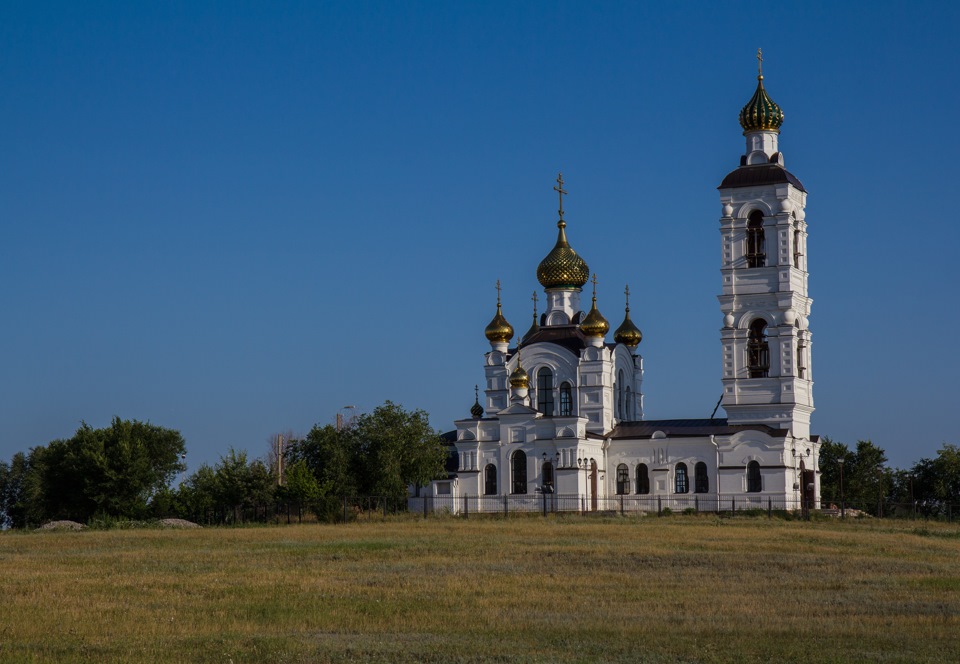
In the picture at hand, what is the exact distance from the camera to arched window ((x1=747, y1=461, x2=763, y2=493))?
2447 inches

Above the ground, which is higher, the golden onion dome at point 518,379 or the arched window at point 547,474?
the golden onion dome at point 518,379

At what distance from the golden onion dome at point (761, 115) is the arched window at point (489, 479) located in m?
19.7

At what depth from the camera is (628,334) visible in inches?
2876

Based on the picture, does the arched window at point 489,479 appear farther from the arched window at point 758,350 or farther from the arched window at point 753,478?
the arched window at point 758,350

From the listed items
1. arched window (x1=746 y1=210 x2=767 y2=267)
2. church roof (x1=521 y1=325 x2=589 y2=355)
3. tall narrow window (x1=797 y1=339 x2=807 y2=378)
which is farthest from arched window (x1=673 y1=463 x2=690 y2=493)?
arched window (x1=746 y1=210 x2=767 y2=267)

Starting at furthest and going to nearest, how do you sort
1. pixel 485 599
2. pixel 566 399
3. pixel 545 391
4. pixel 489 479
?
pixel 545 391
pixel 566 399
pixel 489 479
pixel 485 599

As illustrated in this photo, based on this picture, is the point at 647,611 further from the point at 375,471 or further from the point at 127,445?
the point at 375,471

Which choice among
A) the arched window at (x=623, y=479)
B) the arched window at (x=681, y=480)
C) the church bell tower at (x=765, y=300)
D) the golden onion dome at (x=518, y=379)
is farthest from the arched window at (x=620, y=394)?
the church bell tower at (x=765, y=300)

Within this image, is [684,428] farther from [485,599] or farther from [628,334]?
[485,599]

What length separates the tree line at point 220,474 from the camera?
199 feet

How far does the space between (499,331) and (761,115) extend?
16.9 m

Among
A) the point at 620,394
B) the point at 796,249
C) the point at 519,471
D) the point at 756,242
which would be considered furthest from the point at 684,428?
the point at 796,249

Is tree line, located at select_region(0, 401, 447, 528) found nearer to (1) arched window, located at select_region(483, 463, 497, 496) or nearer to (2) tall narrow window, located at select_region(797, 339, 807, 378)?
(1) arched window, located at select_region(483, 463, 497, 496)

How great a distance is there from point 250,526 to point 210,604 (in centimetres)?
3059
